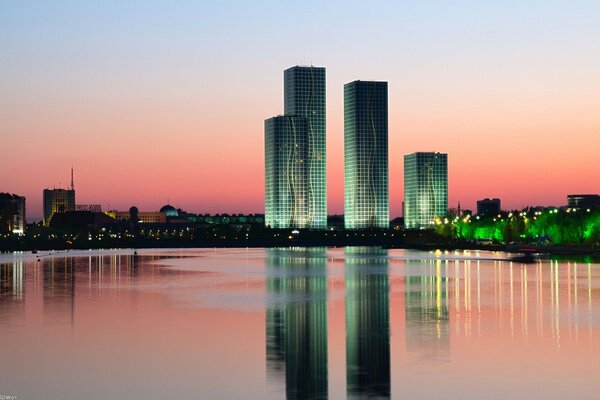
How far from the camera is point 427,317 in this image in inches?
1734

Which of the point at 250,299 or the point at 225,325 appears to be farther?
the point at 250,299

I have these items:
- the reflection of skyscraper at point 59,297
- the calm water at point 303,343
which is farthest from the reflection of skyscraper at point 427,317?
the reflection of skyscraper at point 59,297

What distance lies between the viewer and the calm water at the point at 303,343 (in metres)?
25.8

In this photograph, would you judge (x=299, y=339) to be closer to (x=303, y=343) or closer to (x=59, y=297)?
(x=303, y=343)

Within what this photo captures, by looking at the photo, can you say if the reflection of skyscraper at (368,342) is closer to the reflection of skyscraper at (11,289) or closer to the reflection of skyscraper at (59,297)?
the reflection of skyscraper at (59,297)

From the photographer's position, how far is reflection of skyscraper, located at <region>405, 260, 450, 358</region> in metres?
33.9

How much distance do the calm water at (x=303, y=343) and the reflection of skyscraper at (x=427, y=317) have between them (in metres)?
0.08

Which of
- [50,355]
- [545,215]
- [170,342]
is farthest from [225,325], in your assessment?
[545,215]

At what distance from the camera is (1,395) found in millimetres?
24469

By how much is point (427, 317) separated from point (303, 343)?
1109 centimetres

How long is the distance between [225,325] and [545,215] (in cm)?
13949

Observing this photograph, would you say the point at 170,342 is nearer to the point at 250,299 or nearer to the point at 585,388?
the point at 585,388

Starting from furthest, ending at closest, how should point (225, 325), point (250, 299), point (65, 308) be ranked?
point (250, 299) < point (65, 308) < point (225, 325)

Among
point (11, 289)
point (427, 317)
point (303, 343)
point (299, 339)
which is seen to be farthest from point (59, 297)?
point (303, 343)
